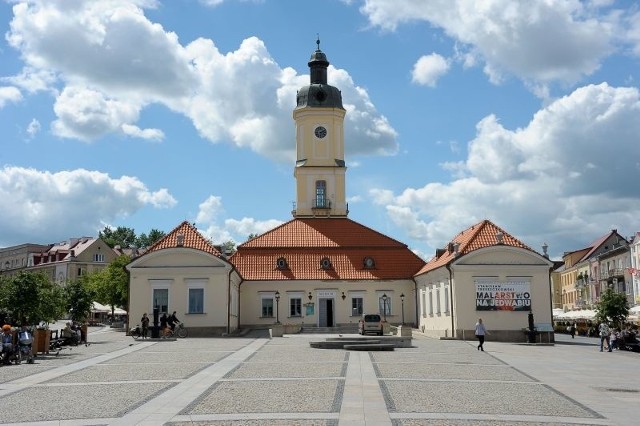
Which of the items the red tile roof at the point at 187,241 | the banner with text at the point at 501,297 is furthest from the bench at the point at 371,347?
the red tile roof at the point at 187,241

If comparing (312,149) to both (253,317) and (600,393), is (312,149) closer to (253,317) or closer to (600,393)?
(253,317)

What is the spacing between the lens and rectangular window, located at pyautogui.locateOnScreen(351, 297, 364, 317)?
165ft

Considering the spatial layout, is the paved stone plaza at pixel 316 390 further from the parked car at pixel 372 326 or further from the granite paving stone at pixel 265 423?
the parked car at pixel 372 326

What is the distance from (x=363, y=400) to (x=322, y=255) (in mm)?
37870

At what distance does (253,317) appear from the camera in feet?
164

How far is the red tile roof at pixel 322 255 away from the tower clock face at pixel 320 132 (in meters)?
9.32

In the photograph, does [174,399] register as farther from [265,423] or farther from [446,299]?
[446,299]

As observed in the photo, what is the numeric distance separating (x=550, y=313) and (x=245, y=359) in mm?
22309

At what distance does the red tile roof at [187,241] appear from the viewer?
43.9 meters

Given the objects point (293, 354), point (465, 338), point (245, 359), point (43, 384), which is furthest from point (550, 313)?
point (43, 384)

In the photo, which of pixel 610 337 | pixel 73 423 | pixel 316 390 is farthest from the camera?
pixel 610 337

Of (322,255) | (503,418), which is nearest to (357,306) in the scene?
(322,255)

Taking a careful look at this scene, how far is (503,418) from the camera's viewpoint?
12219 millimetres

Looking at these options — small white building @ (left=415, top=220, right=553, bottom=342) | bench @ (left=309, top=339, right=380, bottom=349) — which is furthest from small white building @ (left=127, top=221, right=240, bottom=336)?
bench @ (left=309, top=339, right=380, bottom=349)
